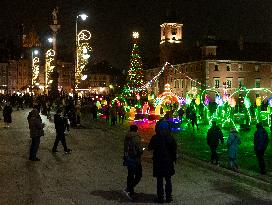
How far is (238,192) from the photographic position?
11.2 meters

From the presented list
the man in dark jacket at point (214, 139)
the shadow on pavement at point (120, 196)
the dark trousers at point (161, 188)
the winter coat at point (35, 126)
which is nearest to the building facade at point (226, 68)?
the winter coat at point (35, 126)

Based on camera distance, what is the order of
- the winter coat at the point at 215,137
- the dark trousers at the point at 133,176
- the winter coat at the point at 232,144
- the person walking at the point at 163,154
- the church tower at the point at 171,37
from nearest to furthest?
the person walking at the point at 163,154 → the dark trousers at the point at 133,176 → the winter coat at the point at 232,144 → the winter coat at the point at 215,137 → the church tower at the point at 171,37

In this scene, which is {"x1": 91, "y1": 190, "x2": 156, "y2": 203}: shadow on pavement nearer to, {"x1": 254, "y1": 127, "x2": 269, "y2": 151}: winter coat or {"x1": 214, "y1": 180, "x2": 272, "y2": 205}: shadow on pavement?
{"x1": 214, "y1": 180, "x2": 272, "y2": 205}: shadow on pavement

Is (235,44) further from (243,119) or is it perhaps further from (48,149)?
(48,149)

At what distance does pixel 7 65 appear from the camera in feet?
362

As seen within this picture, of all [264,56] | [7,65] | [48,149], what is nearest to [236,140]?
[48,149]

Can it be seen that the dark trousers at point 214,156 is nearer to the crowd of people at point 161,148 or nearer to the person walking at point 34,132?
the crowd of people at point 161,148

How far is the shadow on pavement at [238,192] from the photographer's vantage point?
10.2 metres

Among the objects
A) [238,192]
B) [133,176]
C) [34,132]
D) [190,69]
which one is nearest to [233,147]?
[238,192]

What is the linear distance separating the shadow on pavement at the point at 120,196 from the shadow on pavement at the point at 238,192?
65.0 inches

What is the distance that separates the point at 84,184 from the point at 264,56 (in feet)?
259

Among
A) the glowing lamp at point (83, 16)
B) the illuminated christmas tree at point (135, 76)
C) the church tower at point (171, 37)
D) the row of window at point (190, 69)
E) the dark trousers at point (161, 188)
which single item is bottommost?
the dark trousers at point (161, 188)

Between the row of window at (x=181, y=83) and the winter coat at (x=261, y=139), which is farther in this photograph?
the row of window at (x=181, y=83)

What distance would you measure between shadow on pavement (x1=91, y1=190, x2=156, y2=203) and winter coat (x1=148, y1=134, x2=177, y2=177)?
692 millimetres
